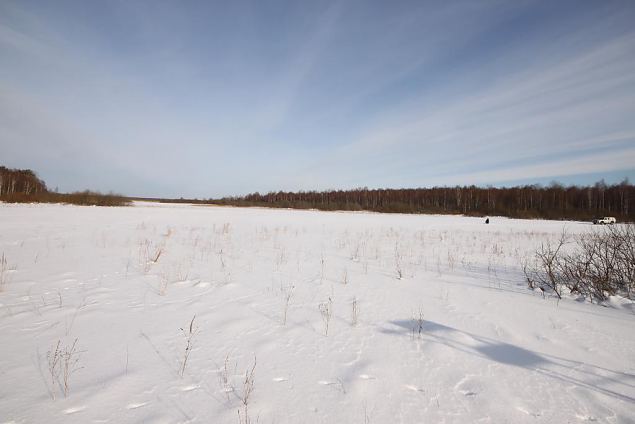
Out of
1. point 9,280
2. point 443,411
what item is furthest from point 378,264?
point 9,280

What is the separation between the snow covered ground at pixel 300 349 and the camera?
7.18ft

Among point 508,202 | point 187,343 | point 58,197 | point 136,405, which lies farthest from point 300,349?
point 508,202

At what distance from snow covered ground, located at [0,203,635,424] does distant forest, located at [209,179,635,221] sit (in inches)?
2125

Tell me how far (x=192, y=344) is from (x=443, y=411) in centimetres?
267

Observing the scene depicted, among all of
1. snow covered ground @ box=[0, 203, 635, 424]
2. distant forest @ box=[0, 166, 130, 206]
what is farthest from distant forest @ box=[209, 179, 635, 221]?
snow covered ground @ box=[0, 203, 635, 424]

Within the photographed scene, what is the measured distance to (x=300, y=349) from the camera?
3.12 meters

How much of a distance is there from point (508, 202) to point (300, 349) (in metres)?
80.3

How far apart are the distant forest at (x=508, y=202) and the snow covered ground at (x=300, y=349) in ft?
177

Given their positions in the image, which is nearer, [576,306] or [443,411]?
[443,411]

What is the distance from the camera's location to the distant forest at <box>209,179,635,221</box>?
53056 millimetres

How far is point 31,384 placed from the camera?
2.33 metres

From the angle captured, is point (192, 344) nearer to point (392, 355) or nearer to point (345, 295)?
point (392, 355)

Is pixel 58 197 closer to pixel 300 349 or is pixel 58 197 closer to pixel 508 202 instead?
pixel 300 349

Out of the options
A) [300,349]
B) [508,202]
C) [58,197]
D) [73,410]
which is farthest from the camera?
[508,202]
